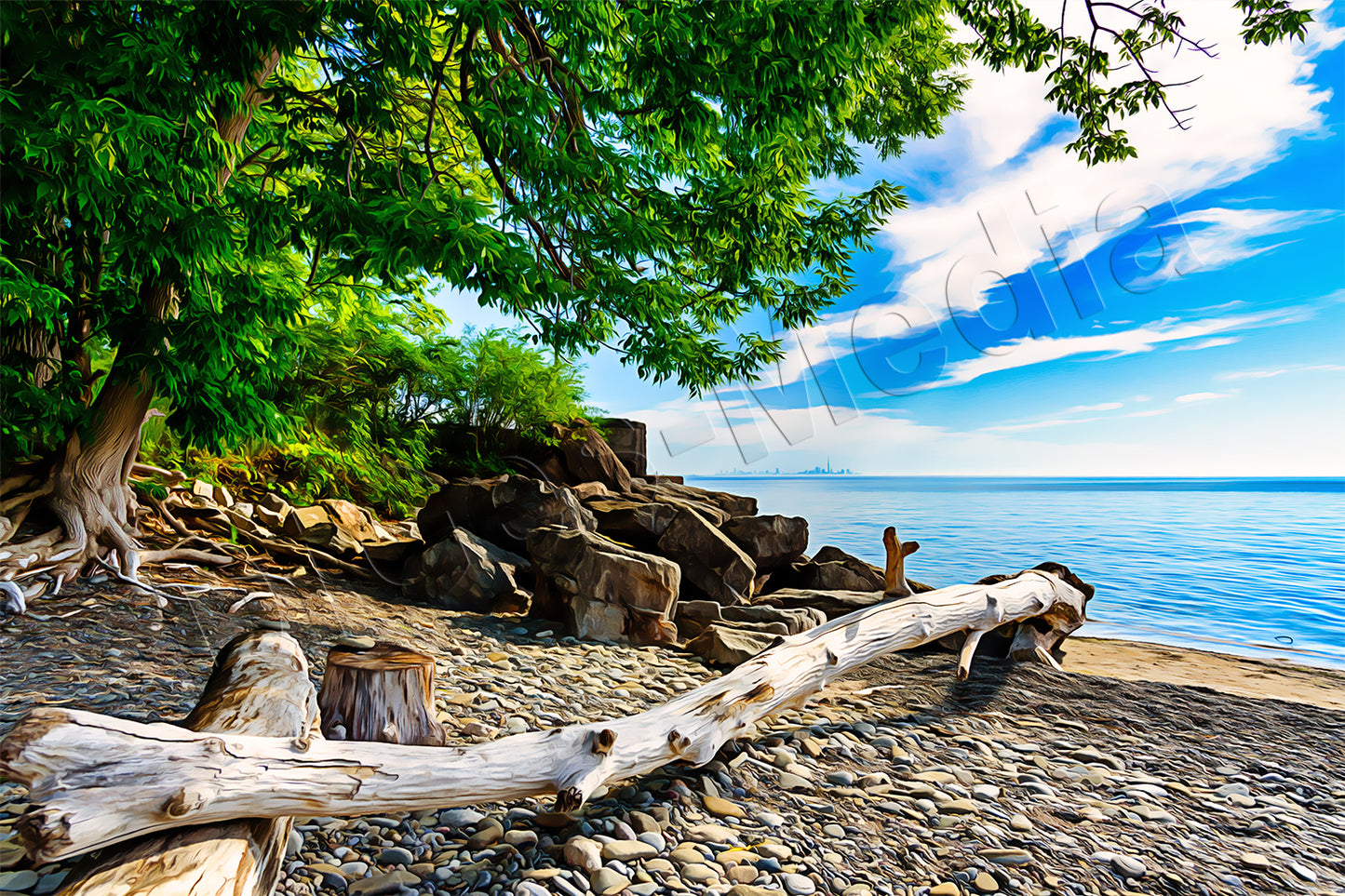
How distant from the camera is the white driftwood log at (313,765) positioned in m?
1.82

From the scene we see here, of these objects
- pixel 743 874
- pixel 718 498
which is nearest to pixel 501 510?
pixel 718 498

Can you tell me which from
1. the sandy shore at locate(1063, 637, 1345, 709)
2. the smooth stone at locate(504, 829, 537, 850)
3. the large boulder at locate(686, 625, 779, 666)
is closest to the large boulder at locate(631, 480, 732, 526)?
the large boulder at locate(686, 625, 779, 666)

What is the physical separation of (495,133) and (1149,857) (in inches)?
223

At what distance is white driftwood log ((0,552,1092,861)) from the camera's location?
1.82m

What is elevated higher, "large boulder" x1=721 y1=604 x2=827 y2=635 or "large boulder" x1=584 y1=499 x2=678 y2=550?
"large boulder" x1=584 y1=499 x2=678 y2=550

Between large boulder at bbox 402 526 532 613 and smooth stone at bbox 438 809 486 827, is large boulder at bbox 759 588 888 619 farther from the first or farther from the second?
smooth stone at bbox 438 809 486 827

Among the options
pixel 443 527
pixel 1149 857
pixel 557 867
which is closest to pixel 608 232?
pixel 443 527

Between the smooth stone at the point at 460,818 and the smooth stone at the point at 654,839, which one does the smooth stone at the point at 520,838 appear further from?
the smooth stone at the point at 654,839

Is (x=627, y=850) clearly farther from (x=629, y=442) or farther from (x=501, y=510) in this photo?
(x=629, y=442)

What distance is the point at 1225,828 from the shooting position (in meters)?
3.14

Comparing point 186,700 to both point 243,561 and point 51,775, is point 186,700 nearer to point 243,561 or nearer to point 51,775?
point 51,775

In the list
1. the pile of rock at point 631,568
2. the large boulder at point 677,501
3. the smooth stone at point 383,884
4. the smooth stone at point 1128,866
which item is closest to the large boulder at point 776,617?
the pile of rock at point 631,568

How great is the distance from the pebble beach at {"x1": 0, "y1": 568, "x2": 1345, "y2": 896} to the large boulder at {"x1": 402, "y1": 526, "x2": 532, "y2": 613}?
2.18ft

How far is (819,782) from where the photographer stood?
3354 mm
